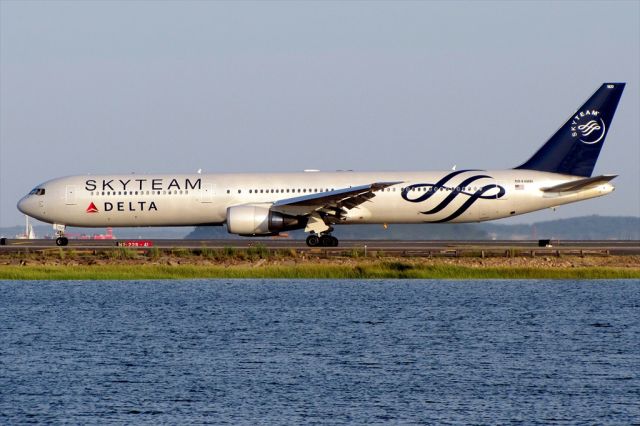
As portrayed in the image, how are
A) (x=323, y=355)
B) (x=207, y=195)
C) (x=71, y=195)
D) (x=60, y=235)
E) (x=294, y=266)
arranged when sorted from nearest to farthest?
(x=323, y=355), (x=294, y=266), (x=207, y=195), (x=71, y=195), (x=60, y=235)

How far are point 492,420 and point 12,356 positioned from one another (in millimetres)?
13737

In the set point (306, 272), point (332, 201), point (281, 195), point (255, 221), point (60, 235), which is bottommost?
point (306, 272)

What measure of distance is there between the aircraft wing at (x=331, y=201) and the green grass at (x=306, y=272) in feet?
18.1

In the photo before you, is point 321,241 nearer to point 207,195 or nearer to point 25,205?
point 207,195

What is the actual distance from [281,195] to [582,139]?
16.1 m

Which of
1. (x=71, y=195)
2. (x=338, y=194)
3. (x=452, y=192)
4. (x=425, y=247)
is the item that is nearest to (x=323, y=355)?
(x=338, y=194)

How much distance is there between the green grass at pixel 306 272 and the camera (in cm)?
4706

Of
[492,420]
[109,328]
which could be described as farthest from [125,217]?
[492,420]

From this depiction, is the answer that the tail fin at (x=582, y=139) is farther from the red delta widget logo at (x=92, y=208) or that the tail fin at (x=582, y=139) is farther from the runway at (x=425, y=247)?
the red delta widget logo at (x=92, y=208)

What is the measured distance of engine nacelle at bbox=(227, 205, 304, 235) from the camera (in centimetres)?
5403

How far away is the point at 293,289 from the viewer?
46719mm

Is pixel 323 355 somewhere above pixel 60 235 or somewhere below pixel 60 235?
below

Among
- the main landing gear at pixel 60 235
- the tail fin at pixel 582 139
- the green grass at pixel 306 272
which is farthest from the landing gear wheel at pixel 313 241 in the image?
the main landing gear at pixel 60 235

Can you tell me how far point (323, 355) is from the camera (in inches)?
1155
